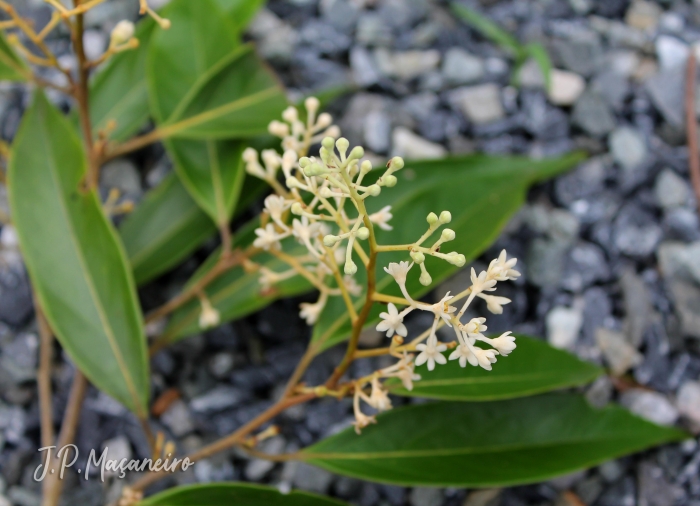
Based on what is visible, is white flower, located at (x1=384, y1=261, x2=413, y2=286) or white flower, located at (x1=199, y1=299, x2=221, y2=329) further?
white flower, located at (x1=199, y1=299, x2=221, y2=329)

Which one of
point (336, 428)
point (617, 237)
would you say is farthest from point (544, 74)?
point (336, 428)

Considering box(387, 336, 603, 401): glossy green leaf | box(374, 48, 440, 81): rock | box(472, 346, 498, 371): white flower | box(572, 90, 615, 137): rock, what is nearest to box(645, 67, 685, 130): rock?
box(572, 90, 615, 137): rock

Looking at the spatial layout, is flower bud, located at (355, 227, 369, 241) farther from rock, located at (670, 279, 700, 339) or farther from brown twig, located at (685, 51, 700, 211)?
brown twig, located at (685, 51, 700, 211)

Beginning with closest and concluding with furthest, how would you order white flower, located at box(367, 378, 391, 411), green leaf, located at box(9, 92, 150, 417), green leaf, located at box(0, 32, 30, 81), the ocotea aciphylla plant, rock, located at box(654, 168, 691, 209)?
the ocotea aciphylla plant, white flower, located at box(367, 378, 391, 411), green leaf, located at box(9, 92, 150, 417), green leaf, located at box(0, 32, 30, 81), rock, located at box(654, 168, 691, 209)

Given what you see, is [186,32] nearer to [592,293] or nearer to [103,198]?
[103,198]

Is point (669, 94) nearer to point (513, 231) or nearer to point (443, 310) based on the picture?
point (513, 231)

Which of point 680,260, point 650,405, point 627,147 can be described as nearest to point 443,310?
point 650,405
